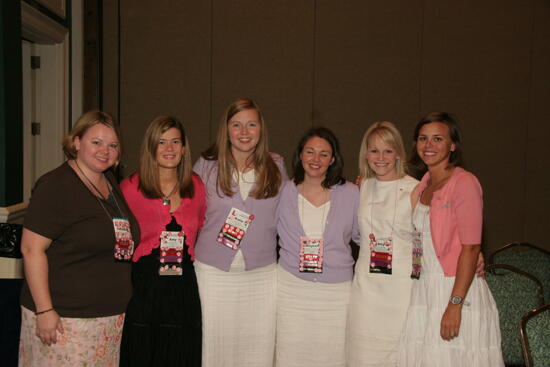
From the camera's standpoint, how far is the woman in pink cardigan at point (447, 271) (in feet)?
6.88

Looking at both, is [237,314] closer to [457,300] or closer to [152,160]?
[152,160]

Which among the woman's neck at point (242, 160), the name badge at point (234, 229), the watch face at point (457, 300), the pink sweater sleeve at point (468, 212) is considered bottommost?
the watch face at point (457, 300)

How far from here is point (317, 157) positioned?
257cm

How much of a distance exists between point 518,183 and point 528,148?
17.4 inches

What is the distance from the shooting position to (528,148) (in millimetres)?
5789

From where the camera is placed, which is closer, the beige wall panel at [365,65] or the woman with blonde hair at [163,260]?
the woman with blonde hair at [163,260]

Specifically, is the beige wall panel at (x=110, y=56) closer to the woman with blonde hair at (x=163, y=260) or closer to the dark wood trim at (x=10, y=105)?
the dark wood trim at (x=10, y=105)

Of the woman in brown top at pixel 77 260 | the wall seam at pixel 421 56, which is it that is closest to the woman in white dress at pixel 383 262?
the woman in brown top at pixel 77 260

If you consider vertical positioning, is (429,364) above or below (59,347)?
below

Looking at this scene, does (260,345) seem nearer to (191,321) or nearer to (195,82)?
(191,321)

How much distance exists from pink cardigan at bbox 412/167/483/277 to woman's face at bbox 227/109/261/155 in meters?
0.99

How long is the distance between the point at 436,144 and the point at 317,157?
62 cm

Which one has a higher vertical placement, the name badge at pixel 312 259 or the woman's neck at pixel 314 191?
the woman's neck at pixel 314 191

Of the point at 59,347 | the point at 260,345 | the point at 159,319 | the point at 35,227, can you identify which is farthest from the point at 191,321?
the point at 35,227
